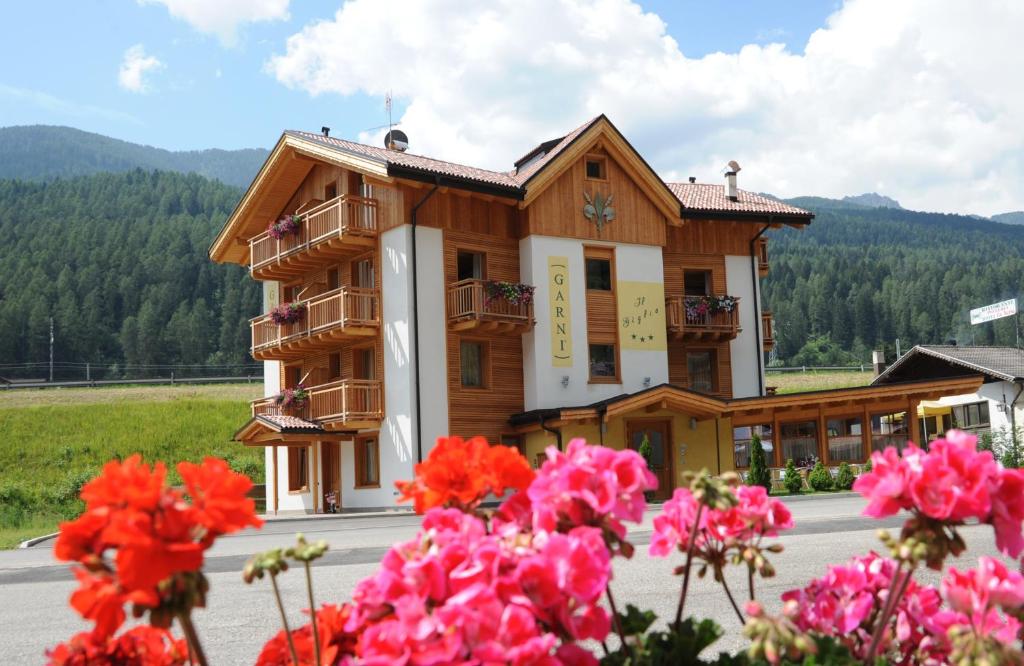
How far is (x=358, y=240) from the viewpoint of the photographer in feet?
93.9

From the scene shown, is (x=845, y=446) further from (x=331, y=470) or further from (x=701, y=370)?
(x=331, y=470)

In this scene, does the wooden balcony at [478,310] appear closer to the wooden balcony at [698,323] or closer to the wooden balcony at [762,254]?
the wooden balcony at [698,323]

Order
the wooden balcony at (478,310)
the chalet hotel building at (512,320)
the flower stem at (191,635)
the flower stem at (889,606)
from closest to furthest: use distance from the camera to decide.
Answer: the flower stem at (191,635) < the flower stem at (889,606) < the wooden balcony at (478,310) < the chalet hotel building at (512,320)

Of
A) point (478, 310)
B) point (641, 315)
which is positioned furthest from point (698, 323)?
point (478, 310)

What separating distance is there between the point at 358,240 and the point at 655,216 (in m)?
9.19

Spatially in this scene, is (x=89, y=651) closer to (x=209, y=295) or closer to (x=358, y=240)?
(x=358, y=240)

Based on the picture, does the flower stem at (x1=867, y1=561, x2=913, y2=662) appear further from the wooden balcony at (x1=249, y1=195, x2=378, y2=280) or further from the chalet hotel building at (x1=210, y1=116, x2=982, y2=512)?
the wooden balcony at (x1=249, y1=195, x2=378, y2=280)

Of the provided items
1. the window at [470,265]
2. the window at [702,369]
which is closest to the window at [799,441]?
the window at [702,369]

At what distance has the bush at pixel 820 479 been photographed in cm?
2983

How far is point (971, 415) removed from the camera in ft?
156

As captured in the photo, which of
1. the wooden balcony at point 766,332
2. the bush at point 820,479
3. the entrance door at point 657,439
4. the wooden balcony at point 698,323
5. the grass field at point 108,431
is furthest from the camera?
the grass field at point 108,431

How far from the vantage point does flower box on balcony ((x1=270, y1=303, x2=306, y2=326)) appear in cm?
3008

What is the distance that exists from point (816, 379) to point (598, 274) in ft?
198

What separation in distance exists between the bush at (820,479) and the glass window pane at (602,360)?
6217 millimetres
